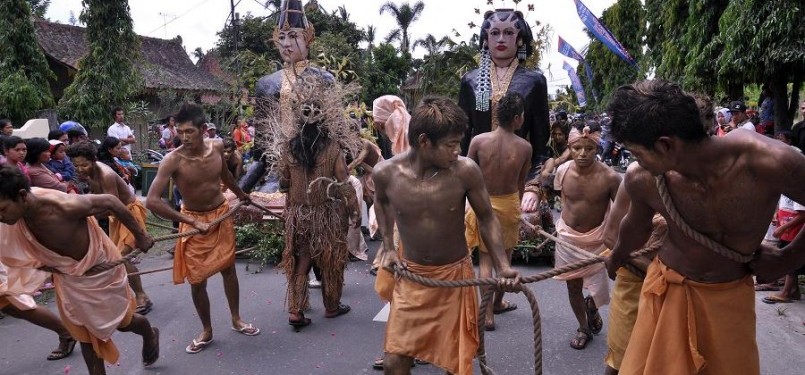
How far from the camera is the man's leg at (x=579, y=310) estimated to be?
160 inches

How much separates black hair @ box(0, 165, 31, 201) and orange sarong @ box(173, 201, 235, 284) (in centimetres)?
130

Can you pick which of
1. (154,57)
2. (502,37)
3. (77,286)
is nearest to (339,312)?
(77,286)

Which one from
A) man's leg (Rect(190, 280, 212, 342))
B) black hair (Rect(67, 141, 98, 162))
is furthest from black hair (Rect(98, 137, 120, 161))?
man's leg (Rect(190, 280, 212, 342))

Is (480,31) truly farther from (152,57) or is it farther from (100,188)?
(152,57)

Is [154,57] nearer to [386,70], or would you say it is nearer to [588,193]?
[386,70]

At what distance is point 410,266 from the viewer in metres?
2.98

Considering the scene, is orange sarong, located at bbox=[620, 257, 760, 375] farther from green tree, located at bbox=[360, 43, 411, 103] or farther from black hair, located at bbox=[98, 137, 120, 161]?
green tree, located at bbox=[360, 43, 411, 103]

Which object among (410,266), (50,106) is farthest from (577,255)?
(50,106)

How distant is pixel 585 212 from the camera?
402cm

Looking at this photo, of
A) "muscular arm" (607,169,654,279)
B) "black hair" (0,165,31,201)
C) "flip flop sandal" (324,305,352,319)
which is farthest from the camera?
"flip flop sandal" (324,305,352,319)

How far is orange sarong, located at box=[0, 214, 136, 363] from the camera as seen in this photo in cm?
329

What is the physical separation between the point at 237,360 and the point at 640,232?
9.47 feet

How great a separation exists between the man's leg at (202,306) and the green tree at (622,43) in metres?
19.9

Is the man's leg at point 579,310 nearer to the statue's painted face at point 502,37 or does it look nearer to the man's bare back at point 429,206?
the man's bare back at point 429,206
